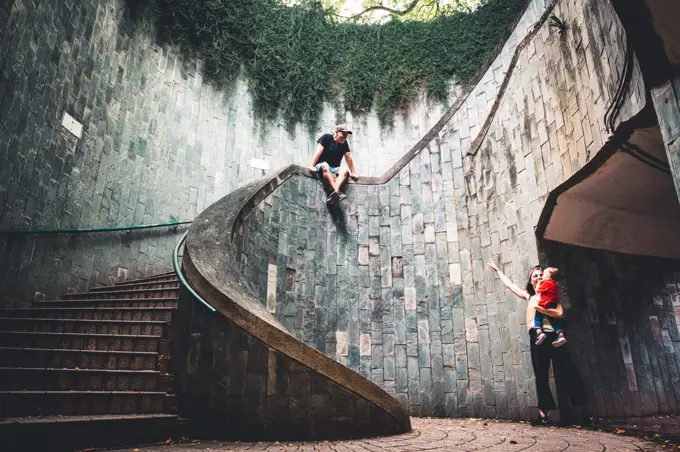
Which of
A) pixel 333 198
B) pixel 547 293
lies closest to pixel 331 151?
pixel 333 198

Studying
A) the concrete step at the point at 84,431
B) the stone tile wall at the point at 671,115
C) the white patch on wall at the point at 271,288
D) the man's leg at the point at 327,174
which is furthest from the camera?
the man's leg at the point at 327,174

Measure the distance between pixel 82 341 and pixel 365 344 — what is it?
141 inches

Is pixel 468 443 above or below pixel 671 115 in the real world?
below

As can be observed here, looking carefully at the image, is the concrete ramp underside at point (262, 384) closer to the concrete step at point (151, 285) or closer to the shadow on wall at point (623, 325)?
the concrete step at point (151, 285)

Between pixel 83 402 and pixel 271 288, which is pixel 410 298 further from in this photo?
pixel 83 402

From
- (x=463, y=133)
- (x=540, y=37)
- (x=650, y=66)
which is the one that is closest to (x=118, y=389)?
(x=650, y=66)

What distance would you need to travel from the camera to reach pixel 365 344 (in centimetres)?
645

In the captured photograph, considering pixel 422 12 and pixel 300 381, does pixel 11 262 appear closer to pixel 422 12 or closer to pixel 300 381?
pixel 300 381

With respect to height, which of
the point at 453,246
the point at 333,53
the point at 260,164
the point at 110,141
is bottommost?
the point at 453,246

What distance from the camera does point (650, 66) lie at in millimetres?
3227

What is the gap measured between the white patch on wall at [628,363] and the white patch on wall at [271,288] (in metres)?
4.60

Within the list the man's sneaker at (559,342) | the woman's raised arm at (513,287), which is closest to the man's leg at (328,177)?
the woman's raised arm at (513,287)

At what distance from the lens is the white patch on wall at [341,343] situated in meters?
6.39

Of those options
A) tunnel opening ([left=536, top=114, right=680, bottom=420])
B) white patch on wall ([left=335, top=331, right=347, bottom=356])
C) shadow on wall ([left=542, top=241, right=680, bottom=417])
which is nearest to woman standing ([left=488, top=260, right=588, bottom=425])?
tunnel opening ([left=536, top=114, right=680, bottom=420])
